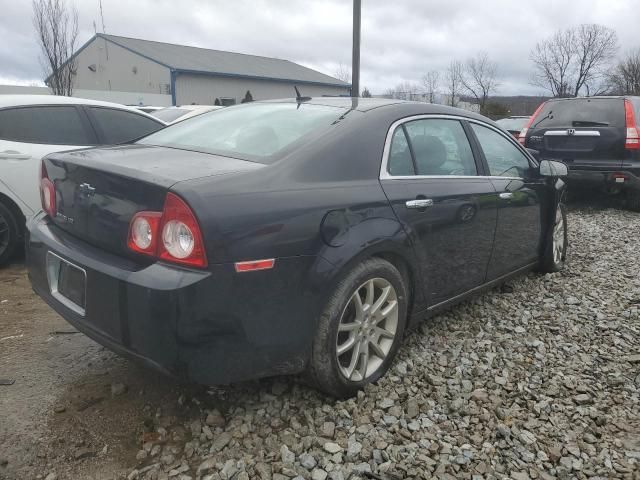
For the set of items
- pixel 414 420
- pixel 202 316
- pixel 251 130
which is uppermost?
pixel 251 130

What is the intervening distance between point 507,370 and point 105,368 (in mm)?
2247

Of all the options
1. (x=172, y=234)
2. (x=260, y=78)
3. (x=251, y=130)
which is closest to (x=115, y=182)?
(x=172, y=234)

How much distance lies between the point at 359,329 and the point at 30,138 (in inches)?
145

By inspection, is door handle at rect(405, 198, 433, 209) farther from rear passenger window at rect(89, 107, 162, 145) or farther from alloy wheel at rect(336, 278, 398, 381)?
rear passenger window at rect(89, 107, 162, 145)

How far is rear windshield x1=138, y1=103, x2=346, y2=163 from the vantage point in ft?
8.46

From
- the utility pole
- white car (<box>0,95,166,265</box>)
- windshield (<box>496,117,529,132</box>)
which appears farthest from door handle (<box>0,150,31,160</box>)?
windshield (<box>496,117,529,132</box>)

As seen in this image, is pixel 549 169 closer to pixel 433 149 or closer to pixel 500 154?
pixel 500 154

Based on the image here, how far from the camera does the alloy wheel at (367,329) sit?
2564 millimetres

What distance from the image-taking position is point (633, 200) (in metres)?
7.61

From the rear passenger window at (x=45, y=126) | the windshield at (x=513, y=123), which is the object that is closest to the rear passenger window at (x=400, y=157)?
the rear passenger window at (x=45, y=126)

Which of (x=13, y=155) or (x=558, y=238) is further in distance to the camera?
(x=558, y=238)

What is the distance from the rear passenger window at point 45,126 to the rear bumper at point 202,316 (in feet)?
9.35

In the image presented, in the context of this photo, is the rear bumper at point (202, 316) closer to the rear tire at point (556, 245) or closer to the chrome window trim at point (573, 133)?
the rear tire at point (556, 245)

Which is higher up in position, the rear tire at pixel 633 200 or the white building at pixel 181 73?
the white building at pixel 181 73
